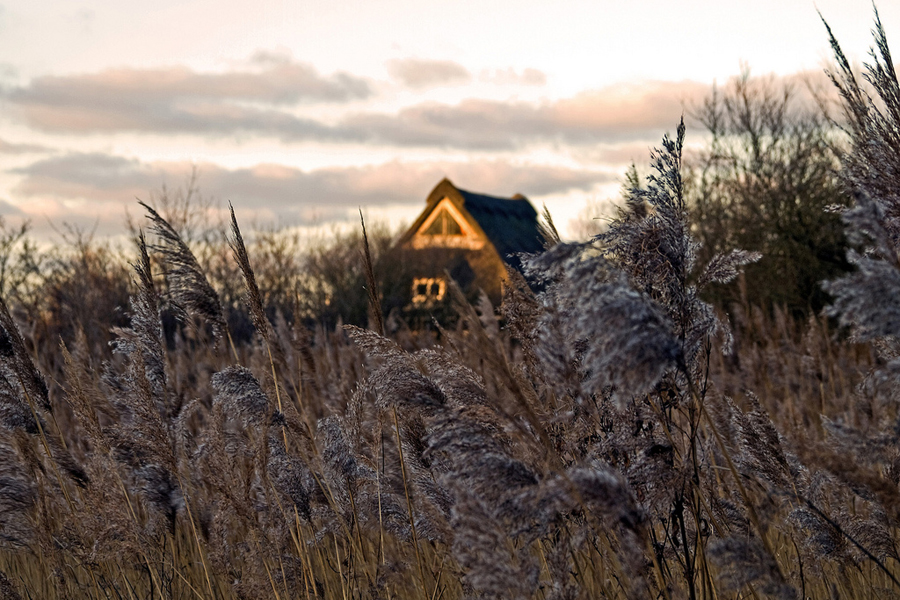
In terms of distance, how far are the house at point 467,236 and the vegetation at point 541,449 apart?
2367cm

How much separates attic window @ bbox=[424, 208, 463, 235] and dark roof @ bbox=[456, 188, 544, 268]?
3.52ft

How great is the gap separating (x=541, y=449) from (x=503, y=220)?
45988 mm

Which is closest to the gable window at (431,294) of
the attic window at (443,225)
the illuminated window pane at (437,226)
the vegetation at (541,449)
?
the attic window at (443,225)

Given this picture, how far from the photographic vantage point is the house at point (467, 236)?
2969cm


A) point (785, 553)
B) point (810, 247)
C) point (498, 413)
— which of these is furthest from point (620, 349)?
point (810, 247)

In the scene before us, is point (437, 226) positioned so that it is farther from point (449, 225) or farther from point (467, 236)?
point (467, 236)

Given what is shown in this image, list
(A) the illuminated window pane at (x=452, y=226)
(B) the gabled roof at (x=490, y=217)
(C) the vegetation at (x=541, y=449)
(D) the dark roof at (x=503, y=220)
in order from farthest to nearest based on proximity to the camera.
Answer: (A) the illuminated window pane at (x=452, y=226) < (B) the gabled roof at (x=490, y=217) < (D) the dark roof at (x=503, y=220) < (C) the vegetation at (x=541, y=449)

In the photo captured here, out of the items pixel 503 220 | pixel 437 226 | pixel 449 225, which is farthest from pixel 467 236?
pixel 503 220

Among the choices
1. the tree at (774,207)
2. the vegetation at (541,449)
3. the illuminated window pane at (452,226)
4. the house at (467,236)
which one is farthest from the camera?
the illuminated window pane at (452,226)

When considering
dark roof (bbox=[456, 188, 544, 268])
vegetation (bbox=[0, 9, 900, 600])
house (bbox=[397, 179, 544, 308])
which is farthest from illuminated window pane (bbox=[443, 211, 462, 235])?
vegetation (bbox=[0, 9, 900, 600])

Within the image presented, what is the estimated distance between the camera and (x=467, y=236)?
4272 cm

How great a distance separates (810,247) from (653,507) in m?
16.1

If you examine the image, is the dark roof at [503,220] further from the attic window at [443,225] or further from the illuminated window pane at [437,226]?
the illuminated window pane at [437,226]

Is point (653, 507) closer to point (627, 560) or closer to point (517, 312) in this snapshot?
point (627, 560)
